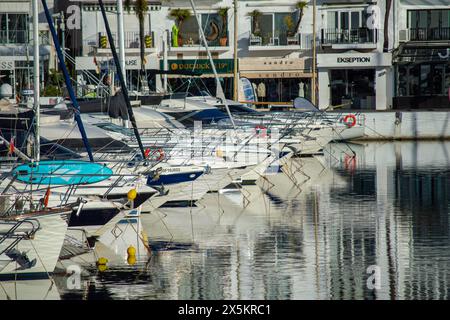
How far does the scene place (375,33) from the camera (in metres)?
68.4

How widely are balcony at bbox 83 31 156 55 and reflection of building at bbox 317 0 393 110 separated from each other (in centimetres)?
961

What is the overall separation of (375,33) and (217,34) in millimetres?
8915

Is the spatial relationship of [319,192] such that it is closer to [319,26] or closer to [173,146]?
[173,146]

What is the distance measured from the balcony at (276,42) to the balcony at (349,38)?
48.7 inches

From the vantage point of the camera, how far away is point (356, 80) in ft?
230

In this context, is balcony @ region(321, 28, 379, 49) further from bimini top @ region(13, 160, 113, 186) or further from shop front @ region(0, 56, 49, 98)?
bimini top @ region(13, 160, 113, 186)

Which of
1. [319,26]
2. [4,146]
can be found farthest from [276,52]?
[4,146]

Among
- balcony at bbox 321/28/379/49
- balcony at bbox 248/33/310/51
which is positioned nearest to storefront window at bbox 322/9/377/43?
balcony at bbox 321/28/379/49

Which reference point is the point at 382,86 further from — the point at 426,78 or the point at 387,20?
the point at 387,20

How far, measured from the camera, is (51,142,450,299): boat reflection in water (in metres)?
20.3

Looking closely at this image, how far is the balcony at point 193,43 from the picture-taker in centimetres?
6838

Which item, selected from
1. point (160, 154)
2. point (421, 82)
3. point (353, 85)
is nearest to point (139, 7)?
point (353, 85)

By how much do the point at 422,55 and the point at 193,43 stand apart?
12.9m

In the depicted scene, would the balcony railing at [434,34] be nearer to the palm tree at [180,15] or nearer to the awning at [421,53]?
the awning at [421,53]
